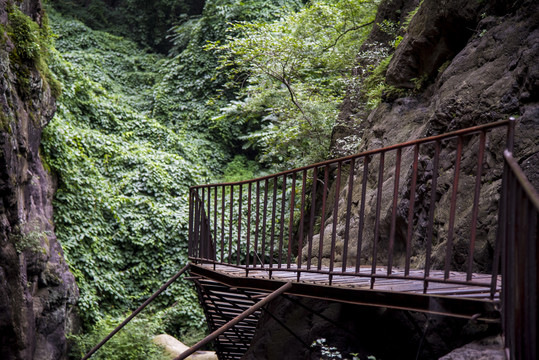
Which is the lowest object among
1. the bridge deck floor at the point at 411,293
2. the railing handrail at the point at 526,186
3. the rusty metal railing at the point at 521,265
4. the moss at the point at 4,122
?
the bridge deck floor at the point at 411,293

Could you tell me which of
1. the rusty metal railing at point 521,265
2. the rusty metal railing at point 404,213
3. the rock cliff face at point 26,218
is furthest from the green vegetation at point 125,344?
the rusty metal railing at point 521,265

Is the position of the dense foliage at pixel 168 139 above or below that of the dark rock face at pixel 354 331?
above

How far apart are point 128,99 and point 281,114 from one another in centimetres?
734

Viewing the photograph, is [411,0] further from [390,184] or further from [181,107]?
[181,107]

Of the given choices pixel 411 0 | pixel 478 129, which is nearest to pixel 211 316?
pixel 478 129

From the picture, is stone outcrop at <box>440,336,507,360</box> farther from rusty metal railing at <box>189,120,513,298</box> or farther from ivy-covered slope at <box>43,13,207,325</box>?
ivy-covered slope at <box>43,13,207,325</box>

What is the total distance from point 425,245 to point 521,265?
3.05 meters

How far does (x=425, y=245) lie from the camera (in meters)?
4.68

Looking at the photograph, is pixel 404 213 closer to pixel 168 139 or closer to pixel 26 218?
pixel 26 218

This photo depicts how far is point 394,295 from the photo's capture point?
303cm

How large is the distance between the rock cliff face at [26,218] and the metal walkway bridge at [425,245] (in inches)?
88.1

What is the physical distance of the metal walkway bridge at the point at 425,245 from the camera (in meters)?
1.93

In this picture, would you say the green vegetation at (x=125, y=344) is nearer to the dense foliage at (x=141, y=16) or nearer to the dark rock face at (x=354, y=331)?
the dark rock face at (x=354, y=331)

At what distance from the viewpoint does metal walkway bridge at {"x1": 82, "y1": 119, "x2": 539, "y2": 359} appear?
1.93 m
